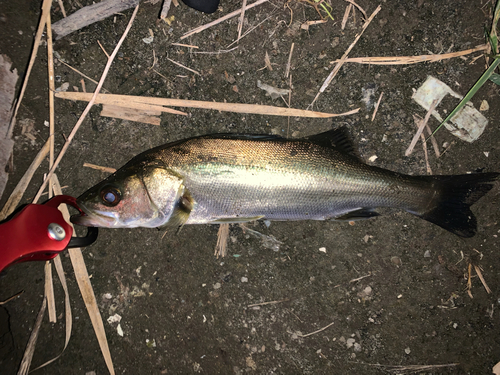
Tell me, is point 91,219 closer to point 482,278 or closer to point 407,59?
point 407,59

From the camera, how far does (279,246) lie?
362 centimetres

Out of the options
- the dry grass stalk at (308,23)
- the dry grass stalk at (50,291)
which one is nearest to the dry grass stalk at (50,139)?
the dry grass stalk at (50,291)

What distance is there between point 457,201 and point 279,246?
2.24 m

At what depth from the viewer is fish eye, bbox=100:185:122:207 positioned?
113 inches

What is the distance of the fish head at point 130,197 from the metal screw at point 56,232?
0.26 metres

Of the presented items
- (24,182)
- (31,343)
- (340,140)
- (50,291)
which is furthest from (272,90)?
(31,343)

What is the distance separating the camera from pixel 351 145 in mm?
3240

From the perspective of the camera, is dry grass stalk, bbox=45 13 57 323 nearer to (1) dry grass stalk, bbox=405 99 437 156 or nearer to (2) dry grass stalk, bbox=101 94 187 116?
(2) dry grass stalk, bbox=101 94 187 116

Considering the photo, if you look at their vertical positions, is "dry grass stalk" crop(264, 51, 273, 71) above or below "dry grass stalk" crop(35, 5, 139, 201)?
above

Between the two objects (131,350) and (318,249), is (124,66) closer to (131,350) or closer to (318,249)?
(318,249)

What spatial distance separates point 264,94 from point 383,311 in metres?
3.32

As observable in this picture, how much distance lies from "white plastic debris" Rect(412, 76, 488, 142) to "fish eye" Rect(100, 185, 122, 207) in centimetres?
388

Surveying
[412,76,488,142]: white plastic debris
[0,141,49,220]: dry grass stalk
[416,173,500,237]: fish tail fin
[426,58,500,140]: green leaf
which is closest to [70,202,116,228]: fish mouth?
[0,141,49,220]: dry grass stalk

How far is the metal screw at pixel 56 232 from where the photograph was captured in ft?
9.52
